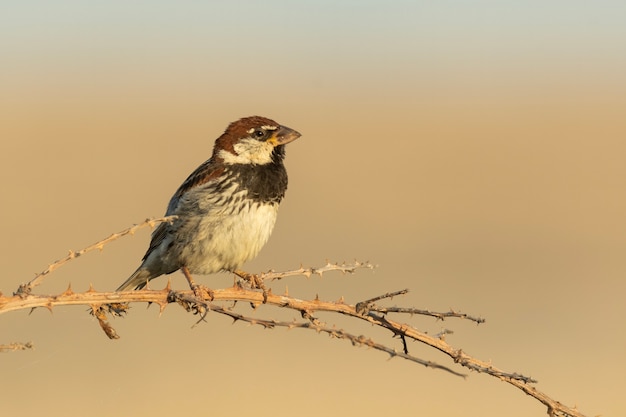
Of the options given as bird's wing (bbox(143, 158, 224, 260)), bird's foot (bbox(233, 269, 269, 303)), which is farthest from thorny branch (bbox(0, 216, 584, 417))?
bird's wing (bbox(143, 158, 224, 260))

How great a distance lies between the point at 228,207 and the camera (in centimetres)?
669

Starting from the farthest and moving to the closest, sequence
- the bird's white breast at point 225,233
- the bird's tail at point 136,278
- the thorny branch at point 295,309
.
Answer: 1. the bird's tail at point 136,278
2. the bird's white breast at point 225,233
3. the thorny branch at point 295,309

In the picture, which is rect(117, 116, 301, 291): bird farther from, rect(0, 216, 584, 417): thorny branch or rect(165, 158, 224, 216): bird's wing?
rect(0, 216, 584, 417): thorny branch

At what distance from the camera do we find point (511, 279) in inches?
786

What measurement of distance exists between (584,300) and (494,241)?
15.5ft

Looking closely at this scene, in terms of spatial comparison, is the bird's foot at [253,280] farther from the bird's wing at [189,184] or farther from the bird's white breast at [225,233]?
the bird's wing at [189,184]

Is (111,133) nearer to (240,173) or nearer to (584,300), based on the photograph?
(584,300)

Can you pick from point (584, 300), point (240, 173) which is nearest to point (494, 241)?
point (584, 300)

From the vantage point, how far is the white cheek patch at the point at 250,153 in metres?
6.94

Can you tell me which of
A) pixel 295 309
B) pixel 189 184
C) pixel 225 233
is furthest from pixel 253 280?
pixel 295 309

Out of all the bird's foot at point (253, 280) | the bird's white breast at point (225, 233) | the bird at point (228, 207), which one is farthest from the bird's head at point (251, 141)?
the bird's foot at point (253, 280)

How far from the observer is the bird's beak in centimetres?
687

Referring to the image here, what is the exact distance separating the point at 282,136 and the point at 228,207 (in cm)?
56

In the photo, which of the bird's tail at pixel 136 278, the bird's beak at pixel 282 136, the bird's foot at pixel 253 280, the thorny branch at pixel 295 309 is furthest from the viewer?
the bird's tail at pixel 136 278
